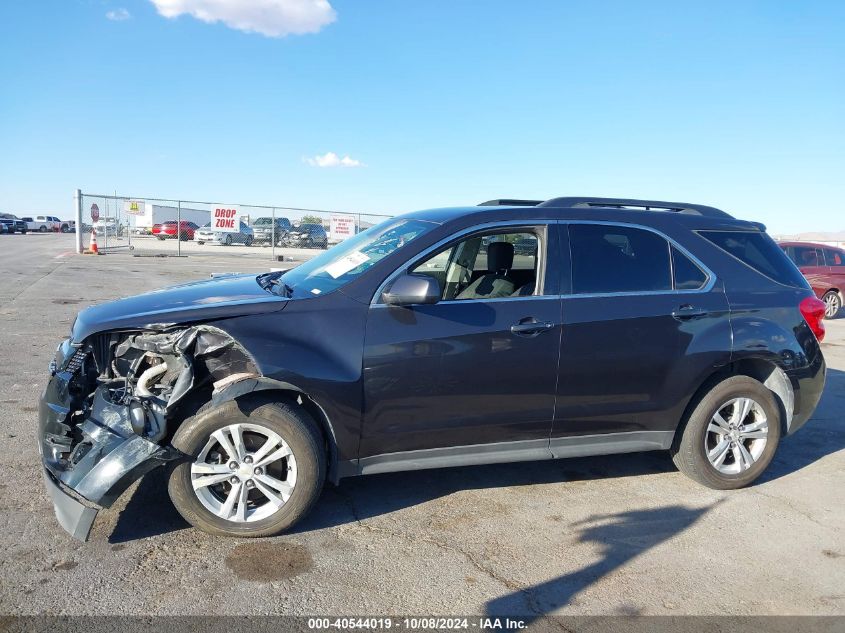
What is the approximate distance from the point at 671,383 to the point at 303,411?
2.42 m

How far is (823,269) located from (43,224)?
64.5m

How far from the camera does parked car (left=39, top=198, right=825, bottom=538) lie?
3.54 metres

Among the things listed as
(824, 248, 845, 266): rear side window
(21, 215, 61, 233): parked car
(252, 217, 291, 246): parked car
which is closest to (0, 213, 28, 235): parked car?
(21, 215, 61, 233): parked car

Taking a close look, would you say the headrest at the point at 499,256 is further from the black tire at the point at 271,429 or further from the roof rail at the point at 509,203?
the black tire at the point at 271,429

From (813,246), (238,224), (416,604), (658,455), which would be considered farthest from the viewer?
(238,224)

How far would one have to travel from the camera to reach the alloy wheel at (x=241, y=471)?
11.6 feet

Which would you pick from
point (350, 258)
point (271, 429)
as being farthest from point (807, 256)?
point (271, 429)

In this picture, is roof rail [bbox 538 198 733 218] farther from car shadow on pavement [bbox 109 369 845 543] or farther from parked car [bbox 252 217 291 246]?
parked car [bbox 252 217 291 246]

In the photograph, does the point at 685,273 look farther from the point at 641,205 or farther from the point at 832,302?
the point at 832,302

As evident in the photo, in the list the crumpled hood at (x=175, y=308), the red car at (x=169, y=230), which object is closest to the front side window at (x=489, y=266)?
the crumpled hood at (x=175, y=308)

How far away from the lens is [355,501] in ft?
13.5

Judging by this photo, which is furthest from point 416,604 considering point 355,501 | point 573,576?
point 355,501

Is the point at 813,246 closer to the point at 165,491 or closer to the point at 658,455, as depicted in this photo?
the point at 658,455

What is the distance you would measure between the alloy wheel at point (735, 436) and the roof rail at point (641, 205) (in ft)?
4.61
